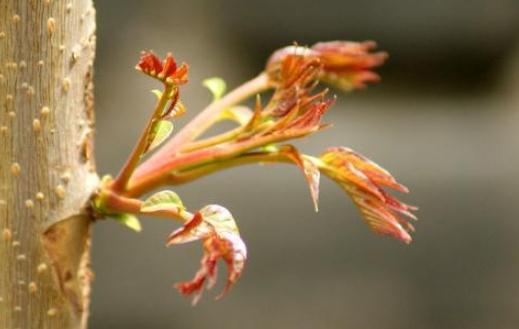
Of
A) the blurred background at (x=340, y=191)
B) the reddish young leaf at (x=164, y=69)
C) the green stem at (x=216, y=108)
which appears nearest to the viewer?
the reddish young leaf at (x=164, y=69)

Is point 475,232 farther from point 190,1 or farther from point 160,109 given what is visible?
point 160,109

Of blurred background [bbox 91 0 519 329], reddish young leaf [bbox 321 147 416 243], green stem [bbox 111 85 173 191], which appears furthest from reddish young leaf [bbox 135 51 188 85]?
blurred background [bbox 91 0 519 329]

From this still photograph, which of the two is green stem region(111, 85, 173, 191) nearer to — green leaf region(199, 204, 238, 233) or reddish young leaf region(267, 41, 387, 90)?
green leaf region(199, 204, 238, 233)

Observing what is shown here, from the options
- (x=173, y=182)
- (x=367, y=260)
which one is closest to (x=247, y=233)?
(x=367, y=260)

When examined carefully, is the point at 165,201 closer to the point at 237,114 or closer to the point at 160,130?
the point at 160,130

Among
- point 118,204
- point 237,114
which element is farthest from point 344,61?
point 118,204

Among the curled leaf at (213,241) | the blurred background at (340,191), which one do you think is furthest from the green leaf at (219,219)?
the blurred background at (340,191)

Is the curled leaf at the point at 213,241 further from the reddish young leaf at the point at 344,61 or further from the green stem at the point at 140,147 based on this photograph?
the reddish young leaf at the point at 344,61
